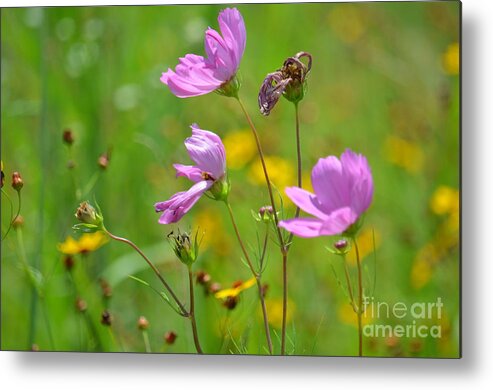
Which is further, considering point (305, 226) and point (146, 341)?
point (146, 341)

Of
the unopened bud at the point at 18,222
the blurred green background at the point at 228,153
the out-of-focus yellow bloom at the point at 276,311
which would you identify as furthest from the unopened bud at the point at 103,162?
the out-of-focus yellow bloom at the point at 276,311

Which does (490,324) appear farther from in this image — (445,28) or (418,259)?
(445,28)

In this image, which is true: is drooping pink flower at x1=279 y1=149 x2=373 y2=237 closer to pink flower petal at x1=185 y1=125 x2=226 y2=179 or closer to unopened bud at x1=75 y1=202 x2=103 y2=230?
pink flower petal at x1=185 y1=125 x2=226 y2=179

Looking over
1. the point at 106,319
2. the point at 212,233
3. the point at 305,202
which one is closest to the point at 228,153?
the point at 212,233

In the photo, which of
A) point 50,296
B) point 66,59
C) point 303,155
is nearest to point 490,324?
point 303,155

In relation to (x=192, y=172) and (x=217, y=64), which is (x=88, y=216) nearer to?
(x=192, y=172)

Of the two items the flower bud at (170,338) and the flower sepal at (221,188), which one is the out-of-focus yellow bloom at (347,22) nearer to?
the flower sepal at (221,188)

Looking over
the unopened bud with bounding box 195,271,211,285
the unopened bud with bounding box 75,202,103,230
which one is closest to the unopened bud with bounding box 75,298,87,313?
the unopened bud with bounding box 195,271,211,285
